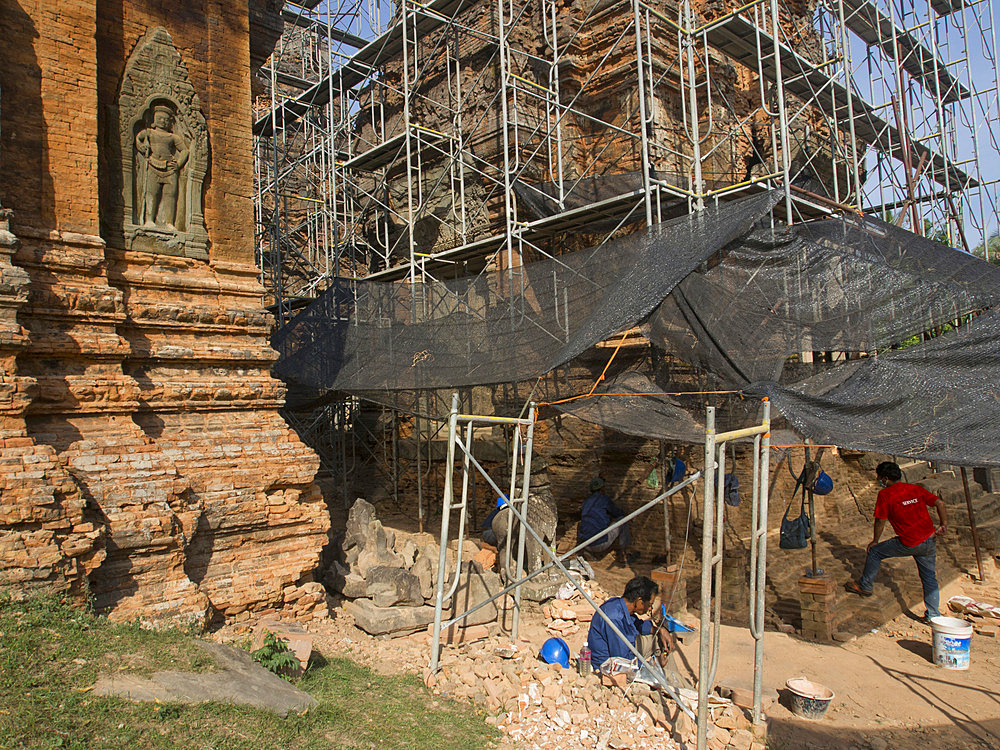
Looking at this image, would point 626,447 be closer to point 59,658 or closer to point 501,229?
point 501,229

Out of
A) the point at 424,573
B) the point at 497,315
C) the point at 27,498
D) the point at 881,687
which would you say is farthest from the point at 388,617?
the point at 881,687

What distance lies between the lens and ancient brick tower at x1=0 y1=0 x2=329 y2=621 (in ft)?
17.7

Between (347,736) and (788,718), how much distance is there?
10.2 ft

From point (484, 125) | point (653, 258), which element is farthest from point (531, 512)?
point (484, 125)

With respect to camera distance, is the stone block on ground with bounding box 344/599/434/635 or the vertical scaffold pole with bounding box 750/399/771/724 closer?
the vertical scaffold pole with bounding box 750/399/771/724

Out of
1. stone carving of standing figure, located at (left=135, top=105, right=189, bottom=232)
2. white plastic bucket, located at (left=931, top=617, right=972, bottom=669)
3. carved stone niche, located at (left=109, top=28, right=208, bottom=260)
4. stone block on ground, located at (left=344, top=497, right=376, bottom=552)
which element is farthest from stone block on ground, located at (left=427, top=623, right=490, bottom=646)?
stone carving of standing figure, located at (left=135, top=105, right=189, bottom=232)

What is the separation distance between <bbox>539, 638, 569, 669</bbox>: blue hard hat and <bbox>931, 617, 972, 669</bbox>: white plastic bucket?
10.5 ft

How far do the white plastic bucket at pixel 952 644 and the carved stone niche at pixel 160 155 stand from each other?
24.8ft

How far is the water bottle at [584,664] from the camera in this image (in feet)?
17.9

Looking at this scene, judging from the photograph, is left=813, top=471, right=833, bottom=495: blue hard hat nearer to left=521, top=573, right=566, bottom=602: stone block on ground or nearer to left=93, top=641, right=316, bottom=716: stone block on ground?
left=521, top=573, right=566, bottom=602: stone block on ground

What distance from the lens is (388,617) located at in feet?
21.5

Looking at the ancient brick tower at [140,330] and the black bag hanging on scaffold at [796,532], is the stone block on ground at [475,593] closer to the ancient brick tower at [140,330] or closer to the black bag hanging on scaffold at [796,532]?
the ancient brick tower at [140,330]

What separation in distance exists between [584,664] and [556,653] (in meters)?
0.41

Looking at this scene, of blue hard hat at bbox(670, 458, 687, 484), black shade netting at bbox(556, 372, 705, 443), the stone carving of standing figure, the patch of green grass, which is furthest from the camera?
blue hard hat at bbox(670, 458, 687, 484)
